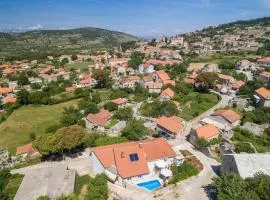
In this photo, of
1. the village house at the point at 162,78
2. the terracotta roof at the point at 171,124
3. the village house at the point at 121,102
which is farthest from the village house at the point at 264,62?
the terracotta roof at the point at 171,124

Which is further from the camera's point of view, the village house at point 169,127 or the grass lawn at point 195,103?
the grass lawn at point 195,103

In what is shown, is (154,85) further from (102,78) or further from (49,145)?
(49,145)

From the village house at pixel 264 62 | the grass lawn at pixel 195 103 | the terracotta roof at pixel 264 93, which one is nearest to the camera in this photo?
the grass lawn at pixel 195 103

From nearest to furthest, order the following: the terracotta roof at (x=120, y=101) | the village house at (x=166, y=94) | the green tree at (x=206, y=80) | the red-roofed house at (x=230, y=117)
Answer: the red-roofed house at (x=230, y=117) → the terracotta roof at (x=120, y=101) → the village house at (x=166, y=94) → the green tree at (x=206, y=80)

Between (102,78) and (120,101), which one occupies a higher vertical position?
(102,78)

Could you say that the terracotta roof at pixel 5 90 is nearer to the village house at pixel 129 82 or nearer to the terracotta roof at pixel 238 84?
the village house at pixel 129 82

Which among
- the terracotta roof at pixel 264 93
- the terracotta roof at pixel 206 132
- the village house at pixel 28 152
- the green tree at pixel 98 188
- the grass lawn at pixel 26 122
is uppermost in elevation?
the terracotta roof at pixel 264 93

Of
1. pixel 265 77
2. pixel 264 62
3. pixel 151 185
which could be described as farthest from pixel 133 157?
pixel 264 62
